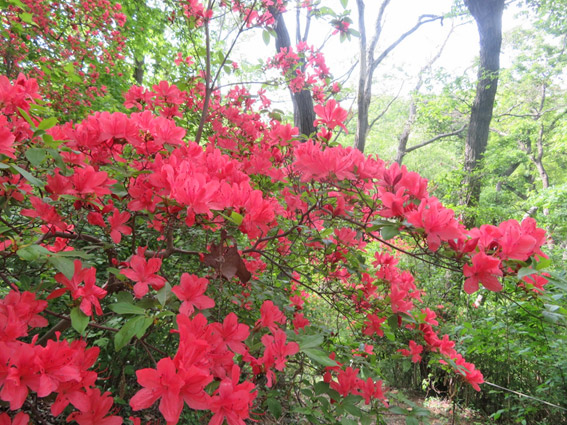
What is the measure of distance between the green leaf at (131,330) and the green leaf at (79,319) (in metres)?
0.07

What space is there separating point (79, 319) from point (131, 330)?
13 cm

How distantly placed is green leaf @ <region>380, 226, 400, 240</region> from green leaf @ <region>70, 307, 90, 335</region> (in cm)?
71

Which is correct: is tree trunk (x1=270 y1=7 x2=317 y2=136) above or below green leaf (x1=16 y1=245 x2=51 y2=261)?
above

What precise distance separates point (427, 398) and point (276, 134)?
3.63 m

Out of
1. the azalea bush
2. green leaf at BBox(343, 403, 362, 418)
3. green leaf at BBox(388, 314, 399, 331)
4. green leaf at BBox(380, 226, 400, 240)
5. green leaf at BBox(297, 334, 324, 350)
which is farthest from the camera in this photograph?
green leaf at BBox(388, 314, 399, 331)

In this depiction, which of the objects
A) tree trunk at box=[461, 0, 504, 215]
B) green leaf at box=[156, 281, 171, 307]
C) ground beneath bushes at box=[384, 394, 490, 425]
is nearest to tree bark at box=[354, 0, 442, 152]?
tree trunk at box=[461, 0, 504, 215]

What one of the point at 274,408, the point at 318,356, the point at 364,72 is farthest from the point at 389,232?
the point at 364,72

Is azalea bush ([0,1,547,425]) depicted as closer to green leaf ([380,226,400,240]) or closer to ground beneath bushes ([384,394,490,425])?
green leaf ([380,226,400,240])

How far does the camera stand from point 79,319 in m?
0.70

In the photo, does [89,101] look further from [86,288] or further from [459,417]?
[459,417]

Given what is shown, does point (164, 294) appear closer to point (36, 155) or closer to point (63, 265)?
point (63, 265)

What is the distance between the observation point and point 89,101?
3.55m

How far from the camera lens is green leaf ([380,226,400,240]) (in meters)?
0.80

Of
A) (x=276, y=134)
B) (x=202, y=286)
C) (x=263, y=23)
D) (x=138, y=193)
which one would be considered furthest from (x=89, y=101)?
(x=202, y=286)
